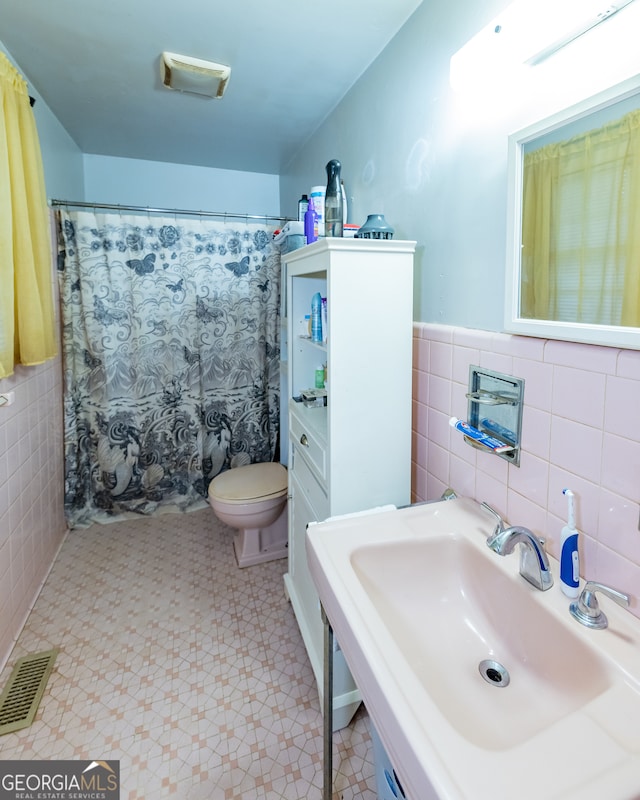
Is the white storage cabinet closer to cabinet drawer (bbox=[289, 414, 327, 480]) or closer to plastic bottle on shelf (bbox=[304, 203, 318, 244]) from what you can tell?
cabinet drawer (bbox=[289, 414, 327, 480])

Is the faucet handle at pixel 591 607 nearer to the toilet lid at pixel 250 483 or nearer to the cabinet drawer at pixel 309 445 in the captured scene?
the cabinet drawer at pixel 309 445

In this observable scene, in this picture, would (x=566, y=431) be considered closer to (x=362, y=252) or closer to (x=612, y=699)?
(x=612, y=699)

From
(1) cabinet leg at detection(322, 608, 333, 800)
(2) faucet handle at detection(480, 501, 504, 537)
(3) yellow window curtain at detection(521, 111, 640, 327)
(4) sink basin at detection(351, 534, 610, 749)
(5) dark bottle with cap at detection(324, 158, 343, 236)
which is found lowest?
(1) cabinet leg at detection(322, 608, 333, 800)

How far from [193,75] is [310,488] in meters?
1.64

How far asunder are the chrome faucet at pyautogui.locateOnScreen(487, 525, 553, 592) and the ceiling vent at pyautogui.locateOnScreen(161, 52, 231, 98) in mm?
1869

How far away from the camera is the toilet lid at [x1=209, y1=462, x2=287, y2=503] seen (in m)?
2.07

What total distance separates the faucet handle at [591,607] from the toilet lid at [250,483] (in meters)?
1.49

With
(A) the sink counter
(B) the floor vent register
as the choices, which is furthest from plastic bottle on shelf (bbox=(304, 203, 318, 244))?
(B) the floor vent register

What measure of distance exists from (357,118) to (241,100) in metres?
0.57

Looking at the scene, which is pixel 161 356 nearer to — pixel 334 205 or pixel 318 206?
pixel 318 206

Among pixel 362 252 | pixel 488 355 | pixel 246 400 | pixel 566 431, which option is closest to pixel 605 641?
pixel 566 431

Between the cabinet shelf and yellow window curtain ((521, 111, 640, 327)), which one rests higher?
yellow window curtain ((521, 111, 640, 327))

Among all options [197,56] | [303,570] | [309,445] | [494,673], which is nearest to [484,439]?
[494,673]

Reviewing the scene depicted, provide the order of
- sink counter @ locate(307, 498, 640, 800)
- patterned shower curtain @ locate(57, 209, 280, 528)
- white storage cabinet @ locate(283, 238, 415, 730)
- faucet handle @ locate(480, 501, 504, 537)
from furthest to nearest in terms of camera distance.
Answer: patterned shower curtain @ locate(57, 209, 280, 528), white storage cabinet @ locate(283, 238, 415, 730), faucet handle @ locate(480, 501, 504, 537), sink counter @ locate(307, 498, 640, 800)
